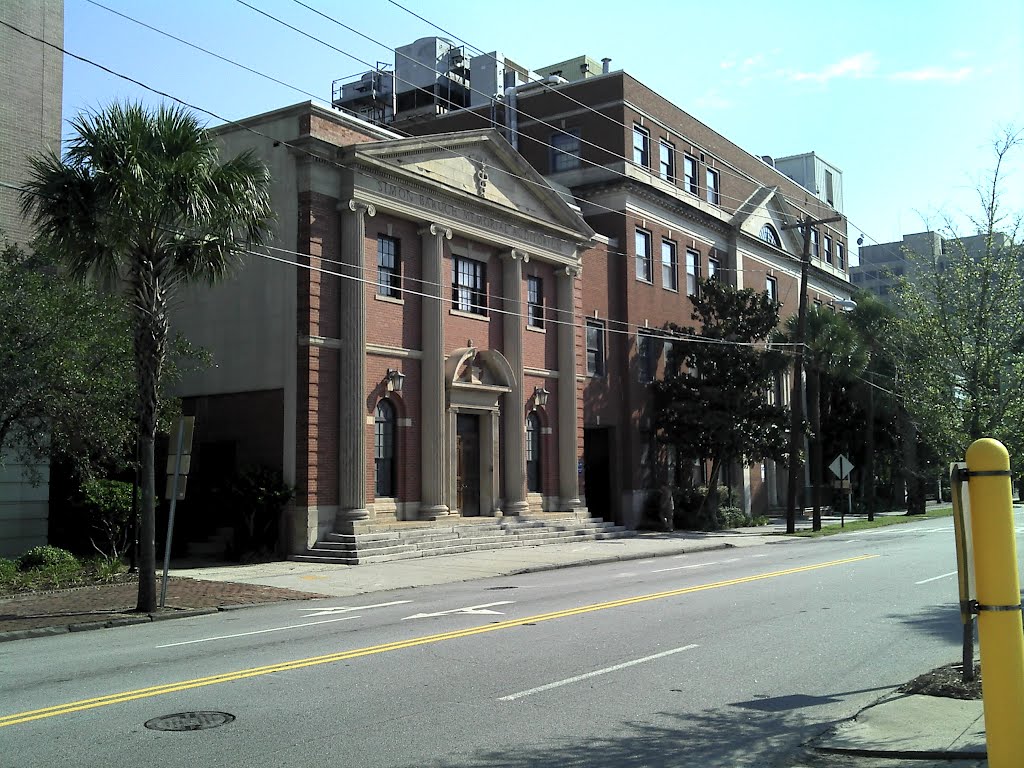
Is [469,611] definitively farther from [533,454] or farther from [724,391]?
[724,391]

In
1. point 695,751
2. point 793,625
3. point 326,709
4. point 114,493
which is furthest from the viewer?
point 114,493

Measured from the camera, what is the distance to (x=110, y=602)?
645 inches

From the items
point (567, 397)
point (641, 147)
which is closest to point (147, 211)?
point (567, 397)

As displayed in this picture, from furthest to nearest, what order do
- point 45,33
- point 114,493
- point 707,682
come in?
point 45,33 → point 114,493 → point 707,682

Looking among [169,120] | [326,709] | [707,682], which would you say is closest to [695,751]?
[707,682]

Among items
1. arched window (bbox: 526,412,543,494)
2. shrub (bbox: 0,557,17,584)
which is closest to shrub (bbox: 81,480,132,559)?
shrub (bbox: 0,557,17,584)

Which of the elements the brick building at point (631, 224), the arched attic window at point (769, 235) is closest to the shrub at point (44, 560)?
the brick building at point (631, 224)

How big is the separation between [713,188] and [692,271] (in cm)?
500

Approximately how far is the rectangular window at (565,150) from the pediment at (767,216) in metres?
9.46

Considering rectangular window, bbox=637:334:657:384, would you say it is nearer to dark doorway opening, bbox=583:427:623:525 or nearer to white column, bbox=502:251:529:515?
dark doorway opening, bbox=583:427:623:525

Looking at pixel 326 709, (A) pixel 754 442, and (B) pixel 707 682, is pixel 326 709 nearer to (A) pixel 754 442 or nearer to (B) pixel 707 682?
(B) pixel 707 682

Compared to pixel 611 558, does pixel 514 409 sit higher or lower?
higher

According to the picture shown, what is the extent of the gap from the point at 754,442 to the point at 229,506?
1969cm

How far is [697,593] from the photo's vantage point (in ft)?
52.0
